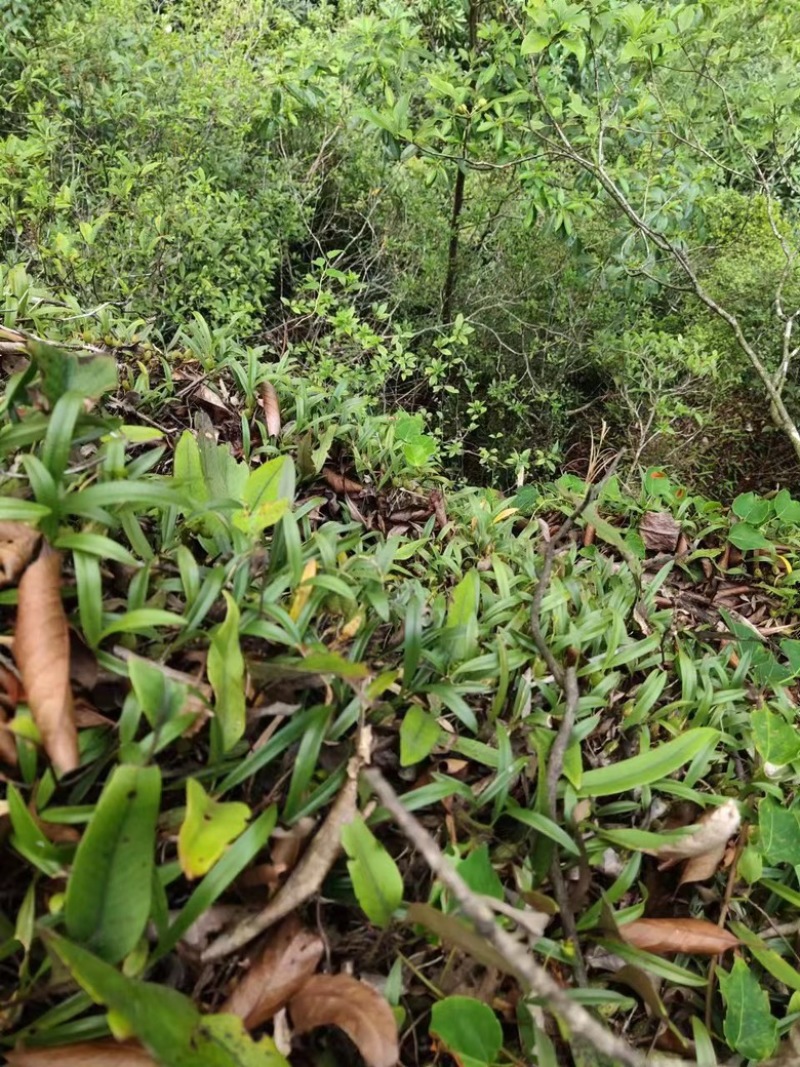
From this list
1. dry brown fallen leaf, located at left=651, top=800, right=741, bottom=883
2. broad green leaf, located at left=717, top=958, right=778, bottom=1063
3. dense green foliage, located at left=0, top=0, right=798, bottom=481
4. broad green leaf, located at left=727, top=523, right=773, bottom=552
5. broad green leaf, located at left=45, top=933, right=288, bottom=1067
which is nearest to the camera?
broad green leaf, located at left=45, top=933, right=288, bottom=1067

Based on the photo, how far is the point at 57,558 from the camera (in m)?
1.22

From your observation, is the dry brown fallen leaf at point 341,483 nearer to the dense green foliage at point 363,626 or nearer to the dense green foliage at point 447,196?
the dense green foliage at point 363,626

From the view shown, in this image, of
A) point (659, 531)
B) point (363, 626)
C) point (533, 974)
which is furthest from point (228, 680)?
point (659, 531)

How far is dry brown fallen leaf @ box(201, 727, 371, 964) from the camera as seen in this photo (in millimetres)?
1062

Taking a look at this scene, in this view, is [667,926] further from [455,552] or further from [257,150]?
[257,150]

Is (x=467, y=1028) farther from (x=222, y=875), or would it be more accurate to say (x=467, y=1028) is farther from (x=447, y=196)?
(x=447, y=196)

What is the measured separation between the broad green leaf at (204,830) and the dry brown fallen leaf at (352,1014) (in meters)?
0.25

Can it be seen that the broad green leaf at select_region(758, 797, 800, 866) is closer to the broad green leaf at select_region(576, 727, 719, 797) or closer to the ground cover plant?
the ground cover plant

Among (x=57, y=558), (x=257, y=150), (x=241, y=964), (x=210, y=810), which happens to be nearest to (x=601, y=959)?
(x=241, y=964)

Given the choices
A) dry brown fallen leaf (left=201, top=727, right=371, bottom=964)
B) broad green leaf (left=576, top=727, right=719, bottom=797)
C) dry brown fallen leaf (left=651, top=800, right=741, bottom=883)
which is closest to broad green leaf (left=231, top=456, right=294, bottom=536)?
dry brown fallen leaf (left=201, top=727, right=371, bottom=964)

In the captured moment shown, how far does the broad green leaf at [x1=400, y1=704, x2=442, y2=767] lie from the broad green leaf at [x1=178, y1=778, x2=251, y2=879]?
1.15ft

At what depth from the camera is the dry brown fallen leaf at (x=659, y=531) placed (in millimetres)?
2834

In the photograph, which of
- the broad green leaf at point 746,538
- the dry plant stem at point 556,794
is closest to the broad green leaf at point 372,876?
the dry plant stem at point 556,794

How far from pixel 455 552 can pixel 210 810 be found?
1.29m
